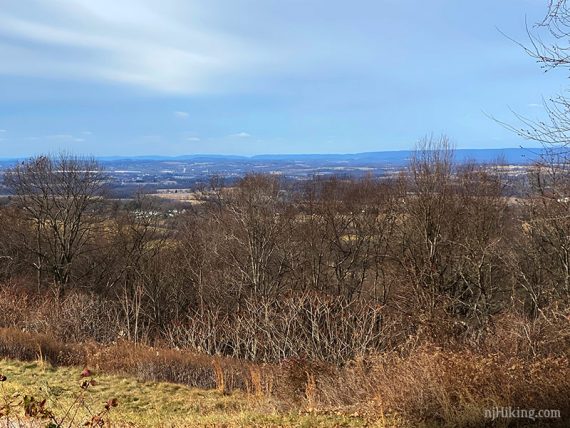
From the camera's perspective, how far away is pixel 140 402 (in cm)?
969

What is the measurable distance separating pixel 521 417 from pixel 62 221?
3127cm

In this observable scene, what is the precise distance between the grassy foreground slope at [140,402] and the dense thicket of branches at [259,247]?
5.62 meters

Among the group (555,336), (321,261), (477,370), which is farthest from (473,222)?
(477,370)

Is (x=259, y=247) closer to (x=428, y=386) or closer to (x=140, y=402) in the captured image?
(x=140, y=402)

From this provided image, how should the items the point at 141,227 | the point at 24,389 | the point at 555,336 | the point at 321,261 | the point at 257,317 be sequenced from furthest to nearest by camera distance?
the point at 141,227 < the point at 321,261 < the point at 257,317 < the point at 24,389 < the point at 555,336

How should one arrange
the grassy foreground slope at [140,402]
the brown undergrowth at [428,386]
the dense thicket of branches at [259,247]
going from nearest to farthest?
the brown undergrowth at [428,386]
the grassy foreground slope at [140,402]
the dense thicket of branches at [259,247]

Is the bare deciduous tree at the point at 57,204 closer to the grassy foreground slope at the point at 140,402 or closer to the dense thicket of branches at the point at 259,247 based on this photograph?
the dense thicket of branches at the point at 259,247

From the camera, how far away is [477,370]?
6836 mm

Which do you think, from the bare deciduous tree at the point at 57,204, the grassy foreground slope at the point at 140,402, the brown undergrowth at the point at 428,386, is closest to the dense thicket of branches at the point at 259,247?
the bare deciduous tree at the point at 57,204

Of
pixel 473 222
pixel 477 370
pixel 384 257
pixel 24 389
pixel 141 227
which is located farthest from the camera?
pixel 141 227

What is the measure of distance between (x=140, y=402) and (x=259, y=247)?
20971 millimetres

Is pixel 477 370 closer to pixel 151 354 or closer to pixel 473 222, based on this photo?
pixel 151 354

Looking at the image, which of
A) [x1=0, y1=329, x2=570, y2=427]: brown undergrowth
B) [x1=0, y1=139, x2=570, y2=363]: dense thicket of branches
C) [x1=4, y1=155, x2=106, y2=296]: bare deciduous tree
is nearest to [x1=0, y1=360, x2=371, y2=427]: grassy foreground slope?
[x1=0, y1=329, x2=570, y2=427]: brown undergrowth

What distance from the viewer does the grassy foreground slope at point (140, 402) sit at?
684cm
